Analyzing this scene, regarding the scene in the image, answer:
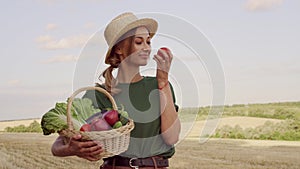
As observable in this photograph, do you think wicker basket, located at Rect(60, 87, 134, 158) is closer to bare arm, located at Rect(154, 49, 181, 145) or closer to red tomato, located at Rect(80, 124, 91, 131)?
red tomato, located at Rect(80, 124, 91, 131)

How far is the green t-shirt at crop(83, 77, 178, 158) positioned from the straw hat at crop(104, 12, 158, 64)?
0.79 feet

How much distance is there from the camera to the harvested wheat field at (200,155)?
26.6 feet

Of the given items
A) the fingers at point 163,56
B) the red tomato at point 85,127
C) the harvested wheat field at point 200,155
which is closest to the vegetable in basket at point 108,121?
the red tomato at point 85,127

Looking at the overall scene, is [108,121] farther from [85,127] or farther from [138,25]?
[138,25]

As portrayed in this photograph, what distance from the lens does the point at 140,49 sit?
9.29ft

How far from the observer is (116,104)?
2953 mm

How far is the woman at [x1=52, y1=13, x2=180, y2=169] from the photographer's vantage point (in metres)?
2.77

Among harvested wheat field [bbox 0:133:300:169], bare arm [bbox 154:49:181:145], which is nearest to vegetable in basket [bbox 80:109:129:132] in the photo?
bare arm [bbox 154:49:181:145]

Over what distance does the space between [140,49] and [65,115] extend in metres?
0.51

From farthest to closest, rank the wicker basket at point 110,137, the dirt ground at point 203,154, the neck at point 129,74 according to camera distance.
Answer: the dirt ground at point 203,154 < the neck at point 129,74 < the wicker basket at point 110,137

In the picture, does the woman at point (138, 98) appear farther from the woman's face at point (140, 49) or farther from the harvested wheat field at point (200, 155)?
the harvested wheat field at point (200, 155)

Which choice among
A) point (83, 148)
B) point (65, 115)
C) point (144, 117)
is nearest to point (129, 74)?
point (144, 117)

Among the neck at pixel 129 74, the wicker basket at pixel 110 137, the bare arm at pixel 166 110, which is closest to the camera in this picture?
the wicker basket at pixel 110 137

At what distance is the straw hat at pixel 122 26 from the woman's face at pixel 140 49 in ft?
0.18
